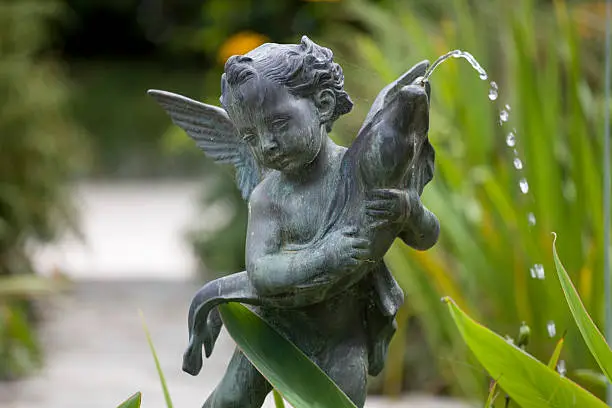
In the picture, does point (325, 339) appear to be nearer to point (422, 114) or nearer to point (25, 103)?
point (422, 114)

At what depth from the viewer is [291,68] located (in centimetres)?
135

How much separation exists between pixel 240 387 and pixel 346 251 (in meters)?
0.32

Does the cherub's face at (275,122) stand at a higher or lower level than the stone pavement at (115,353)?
higher

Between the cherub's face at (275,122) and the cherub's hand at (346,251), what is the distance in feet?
0.41

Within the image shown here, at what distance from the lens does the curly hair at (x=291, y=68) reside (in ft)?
4.38

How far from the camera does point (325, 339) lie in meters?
1.50

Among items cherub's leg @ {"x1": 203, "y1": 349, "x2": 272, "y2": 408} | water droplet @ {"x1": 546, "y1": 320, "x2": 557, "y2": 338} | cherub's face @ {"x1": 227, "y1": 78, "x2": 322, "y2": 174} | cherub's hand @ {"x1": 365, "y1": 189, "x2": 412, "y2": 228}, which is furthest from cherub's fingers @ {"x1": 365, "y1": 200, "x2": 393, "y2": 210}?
water droplet @ {"x1": 546, "y1": 320, "x2": 557, "y2": 338}

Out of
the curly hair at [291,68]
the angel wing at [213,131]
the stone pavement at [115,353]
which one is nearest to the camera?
the curly hair at [291,68]

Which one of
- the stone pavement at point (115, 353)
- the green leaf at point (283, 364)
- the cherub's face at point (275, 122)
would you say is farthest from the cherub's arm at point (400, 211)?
the stone pavement at point (115, 353)

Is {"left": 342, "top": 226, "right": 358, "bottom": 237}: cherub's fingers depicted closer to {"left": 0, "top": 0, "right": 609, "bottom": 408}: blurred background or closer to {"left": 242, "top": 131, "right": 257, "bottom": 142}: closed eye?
{"left": 242, "top": 131, "right": 257, "bottom": 142}: closed eye

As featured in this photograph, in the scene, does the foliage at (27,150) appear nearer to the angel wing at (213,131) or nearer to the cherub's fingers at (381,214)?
the angel wing at (213,131)

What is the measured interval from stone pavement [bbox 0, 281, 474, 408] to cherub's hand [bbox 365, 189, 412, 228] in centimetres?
165

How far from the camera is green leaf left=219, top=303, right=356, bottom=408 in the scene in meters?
1.39

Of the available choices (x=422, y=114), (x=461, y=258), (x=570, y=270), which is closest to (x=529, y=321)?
(x=570, y=270)
